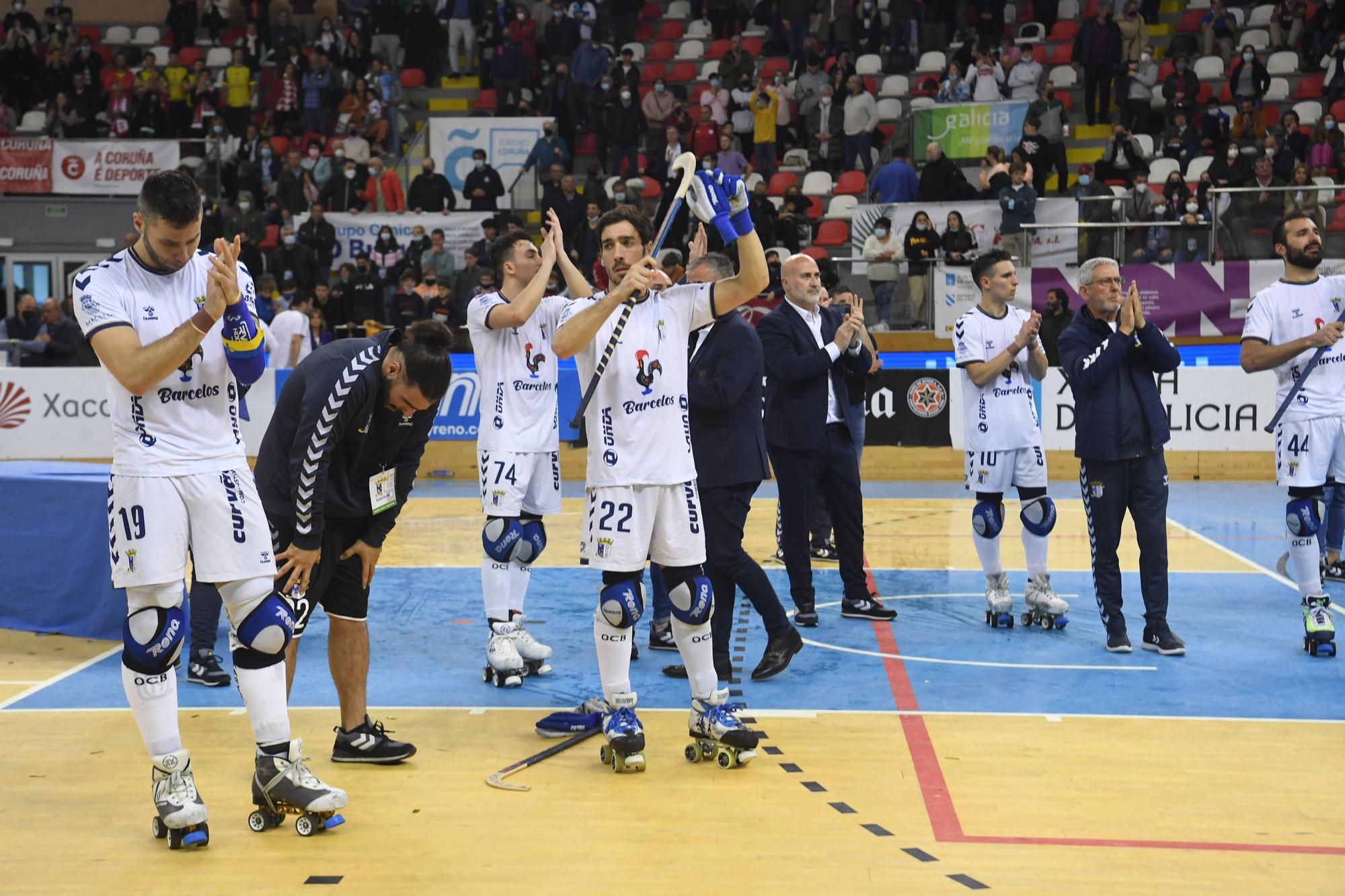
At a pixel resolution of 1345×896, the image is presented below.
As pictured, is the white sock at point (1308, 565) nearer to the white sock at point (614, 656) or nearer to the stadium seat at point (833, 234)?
the white sock at point (614, 656)

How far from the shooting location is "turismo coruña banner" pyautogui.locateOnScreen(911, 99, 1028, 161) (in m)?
20.8

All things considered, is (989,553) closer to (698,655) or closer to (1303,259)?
(1303,259)

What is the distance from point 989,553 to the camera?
8.83m

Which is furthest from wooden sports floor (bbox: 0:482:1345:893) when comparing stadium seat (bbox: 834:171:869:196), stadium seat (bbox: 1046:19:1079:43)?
stadium seat (bbox: 1046:19:1079:43)

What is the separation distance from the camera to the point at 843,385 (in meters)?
9.10

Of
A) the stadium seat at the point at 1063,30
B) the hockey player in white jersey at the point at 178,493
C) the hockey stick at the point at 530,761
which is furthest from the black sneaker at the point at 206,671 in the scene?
the stadium seat at the point at 1063,30

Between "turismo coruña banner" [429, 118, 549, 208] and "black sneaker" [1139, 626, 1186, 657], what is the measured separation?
56.7ft

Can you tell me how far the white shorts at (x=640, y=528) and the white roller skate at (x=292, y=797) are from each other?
148cm

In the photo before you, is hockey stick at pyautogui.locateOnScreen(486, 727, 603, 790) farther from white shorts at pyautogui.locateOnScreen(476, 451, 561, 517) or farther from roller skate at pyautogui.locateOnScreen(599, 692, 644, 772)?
white shorts at pyautogui.locateOnScreen(476, 451, 561, 517)

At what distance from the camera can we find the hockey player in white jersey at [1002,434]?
28.3 feet

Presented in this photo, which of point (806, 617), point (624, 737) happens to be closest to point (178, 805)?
point (624, 737)

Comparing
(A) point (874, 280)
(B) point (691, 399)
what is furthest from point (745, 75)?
(B) point (691, 399)

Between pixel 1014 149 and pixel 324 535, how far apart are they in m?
17.0

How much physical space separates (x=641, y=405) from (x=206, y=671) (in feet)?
10.2
